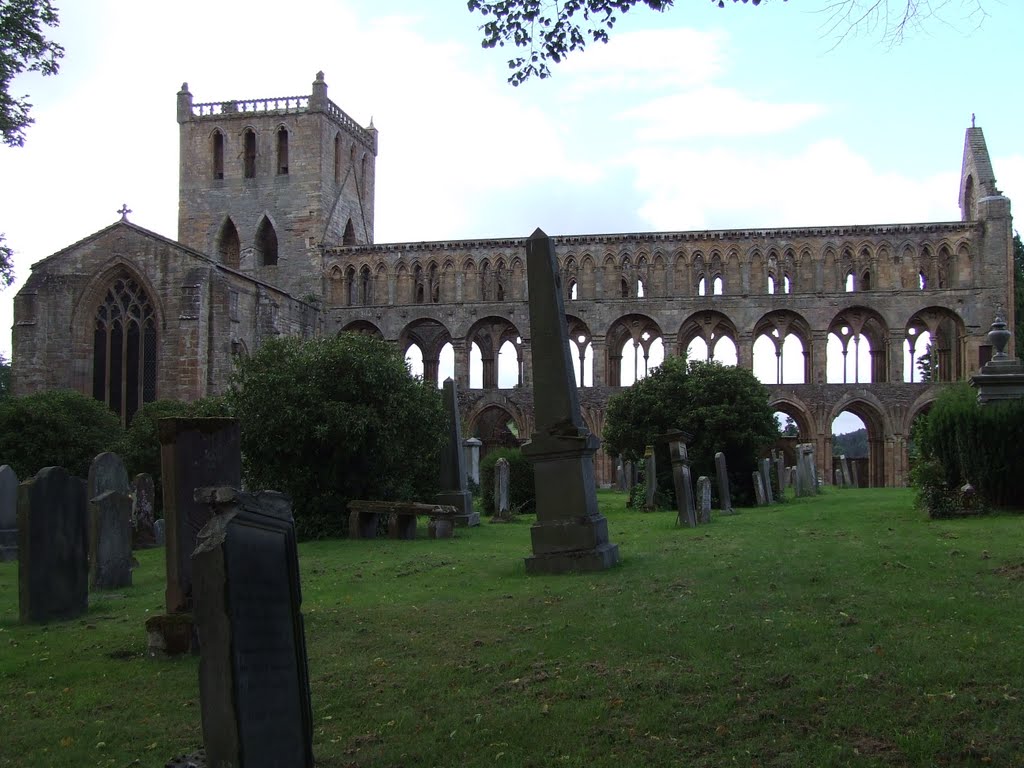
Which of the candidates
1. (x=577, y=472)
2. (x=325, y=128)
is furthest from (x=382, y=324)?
(x=577, y=472)

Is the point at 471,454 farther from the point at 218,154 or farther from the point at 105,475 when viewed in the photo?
the point at 218,154

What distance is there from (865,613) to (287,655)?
4574 mm

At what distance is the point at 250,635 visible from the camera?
3963mm

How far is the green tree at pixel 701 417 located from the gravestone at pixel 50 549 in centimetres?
1456

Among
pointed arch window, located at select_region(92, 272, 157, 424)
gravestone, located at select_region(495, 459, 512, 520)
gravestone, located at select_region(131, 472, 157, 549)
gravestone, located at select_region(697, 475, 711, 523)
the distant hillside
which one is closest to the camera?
gravestone, located at select_region(697, 475, 711, 523)

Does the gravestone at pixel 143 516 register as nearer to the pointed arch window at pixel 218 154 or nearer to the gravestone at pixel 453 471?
the gravestone at pixel 453 471

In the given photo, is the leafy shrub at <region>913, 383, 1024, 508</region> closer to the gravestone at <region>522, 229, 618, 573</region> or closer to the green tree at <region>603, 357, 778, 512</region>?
the gravestone at <region>522, 229, 618, 573</region>

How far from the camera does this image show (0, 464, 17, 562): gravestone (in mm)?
15297

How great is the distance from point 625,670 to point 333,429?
11836 mm

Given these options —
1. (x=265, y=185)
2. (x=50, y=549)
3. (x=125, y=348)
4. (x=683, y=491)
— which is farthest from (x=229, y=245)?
(x=50, y=549)

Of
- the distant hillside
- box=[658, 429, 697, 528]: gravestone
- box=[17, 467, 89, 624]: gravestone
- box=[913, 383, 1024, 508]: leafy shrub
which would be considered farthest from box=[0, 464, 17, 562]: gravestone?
the distant hillside

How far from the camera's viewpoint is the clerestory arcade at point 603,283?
43250 millimetres

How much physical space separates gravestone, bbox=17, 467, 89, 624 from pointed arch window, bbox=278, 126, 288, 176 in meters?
41.3

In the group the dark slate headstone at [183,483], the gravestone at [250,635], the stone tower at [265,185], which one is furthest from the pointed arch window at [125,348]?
the gravestone at [250,635]
